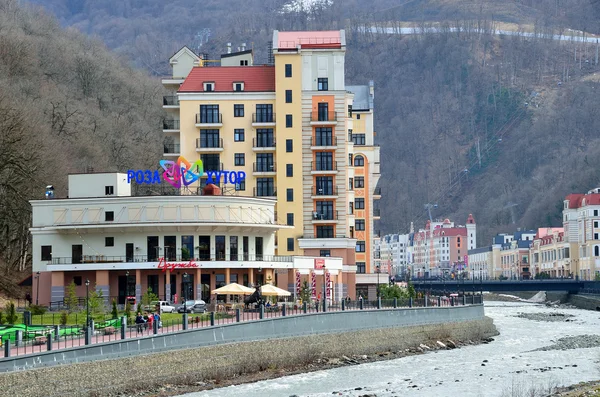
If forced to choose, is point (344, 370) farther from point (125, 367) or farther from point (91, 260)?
point (91, 260)

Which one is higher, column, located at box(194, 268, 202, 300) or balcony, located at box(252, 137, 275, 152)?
balcony, located at box(252, 137, 275, 152)

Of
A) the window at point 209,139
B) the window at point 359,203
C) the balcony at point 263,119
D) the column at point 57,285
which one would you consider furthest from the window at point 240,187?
the column at point 57,285

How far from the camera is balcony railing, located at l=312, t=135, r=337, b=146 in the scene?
109 metres

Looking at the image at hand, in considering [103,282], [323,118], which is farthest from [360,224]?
[103,282]

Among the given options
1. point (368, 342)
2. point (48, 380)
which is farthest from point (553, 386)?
point (48, 380)

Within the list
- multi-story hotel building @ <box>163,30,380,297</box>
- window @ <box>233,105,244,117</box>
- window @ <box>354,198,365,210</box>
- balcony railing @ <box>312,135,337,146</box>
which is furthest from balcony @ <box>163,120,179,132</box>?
window @ <box>354,198,365,210</box>

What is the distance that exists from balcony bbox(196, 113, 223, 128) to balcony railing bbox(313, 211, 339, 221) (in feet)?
39.6

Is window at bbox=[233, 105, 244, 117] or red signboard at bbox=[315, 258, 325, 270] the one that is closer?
red signboard at bbox=[315, 258, 325, 270]

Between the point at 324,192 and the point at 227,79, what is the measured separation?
1374cm

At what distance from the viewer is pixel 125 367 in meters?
54.0

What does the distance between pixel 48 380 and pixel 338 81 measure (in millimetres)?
64238

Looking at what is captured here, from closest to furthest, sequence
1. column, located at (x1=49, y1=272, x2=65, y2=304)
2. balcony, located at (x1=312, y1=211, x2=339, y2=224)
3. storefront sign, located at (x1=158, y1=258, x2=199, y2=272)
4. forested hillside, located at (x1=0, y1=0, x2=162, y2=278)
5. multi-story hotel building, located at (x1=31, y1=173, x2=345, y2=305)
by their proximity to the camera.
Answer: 1. storefront sign, located at (x1=158, y1=258, x2=199, y2=272)
2. column, located at (x1=49, y1=272, x2=65, y2=304)
3. multi-story hotel building, located at (x1=31, y1=173, x2=345, y2=305)
4. forested hillside, located at (x1=0, y1=0, x2=162, y2=278)
5. balcony, located at (x1=312, y1=211, x2=339, y2=224)

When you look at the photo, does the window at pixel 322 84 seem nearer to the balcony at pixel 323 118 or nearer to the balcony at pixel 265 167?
the balcony at pixel 323 118

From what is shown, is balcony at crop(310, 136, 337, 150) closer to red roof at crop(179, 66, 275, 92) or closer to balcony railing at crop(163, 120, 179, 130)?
red roof at crop(179, 66, 275, 92)
